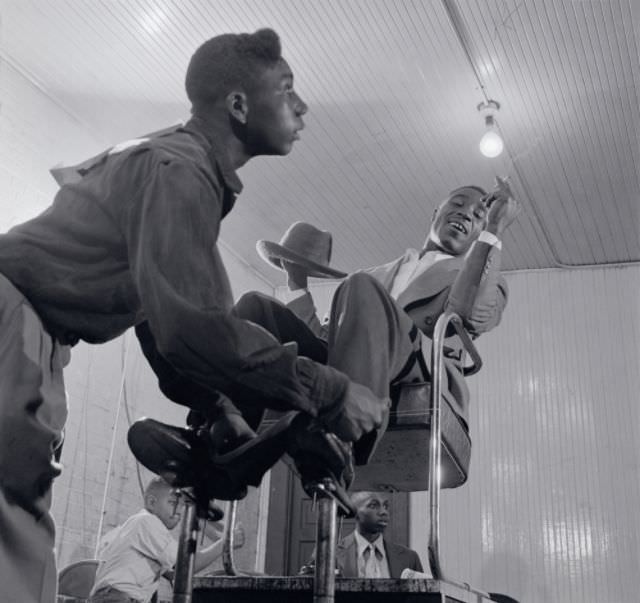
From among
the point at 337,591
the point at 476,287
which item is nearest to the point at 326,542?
the point at 337,591

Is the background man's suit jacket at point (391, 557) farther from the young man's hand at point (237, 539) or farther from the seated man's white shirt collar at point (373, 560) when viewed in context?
the young man's hand at point (237, 539)

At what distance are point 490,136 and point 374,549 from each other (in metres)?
2.95

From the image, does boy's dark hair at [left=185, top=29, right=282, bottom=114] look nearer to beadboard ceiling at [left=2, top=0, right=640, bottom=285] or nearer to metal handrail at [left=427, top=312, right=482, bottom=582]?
metal handrail at [left=427, top=312, right=482, bottom=582]

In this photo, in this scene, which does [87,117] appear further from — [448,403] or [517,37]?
[448,403]

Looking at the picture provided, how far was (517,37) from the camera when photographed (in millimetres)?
4988

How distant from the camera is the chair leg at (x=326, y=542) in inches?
53.7

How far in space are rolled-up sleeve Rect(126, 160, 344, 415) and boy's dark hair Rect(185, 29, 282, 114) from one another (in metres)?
0.33

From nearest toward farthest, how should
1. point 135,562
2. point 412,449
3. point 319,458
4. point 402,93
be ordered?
point 319,458, point 412,449, point 135,562, point 402,93

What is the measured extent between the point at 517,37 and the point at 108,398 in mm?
3710

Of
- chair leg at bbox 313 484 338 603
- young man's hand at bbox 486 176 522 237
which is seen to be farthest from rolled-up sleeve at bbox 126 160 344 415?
young man's hand at bbox 486 176 522 237

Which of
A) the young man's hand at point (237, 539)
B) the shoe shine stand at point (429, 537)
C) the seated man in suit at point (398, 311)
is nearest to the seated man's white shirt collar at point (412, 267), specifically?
the seated man in suit at point (398, 311)

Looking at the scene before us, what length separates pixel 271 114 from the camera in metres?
1.55

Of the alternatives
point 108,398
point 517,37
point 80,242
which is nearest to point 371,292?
point 80,242

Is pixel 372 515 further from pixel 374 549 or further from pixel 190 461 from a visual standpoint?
pixel 190 461
